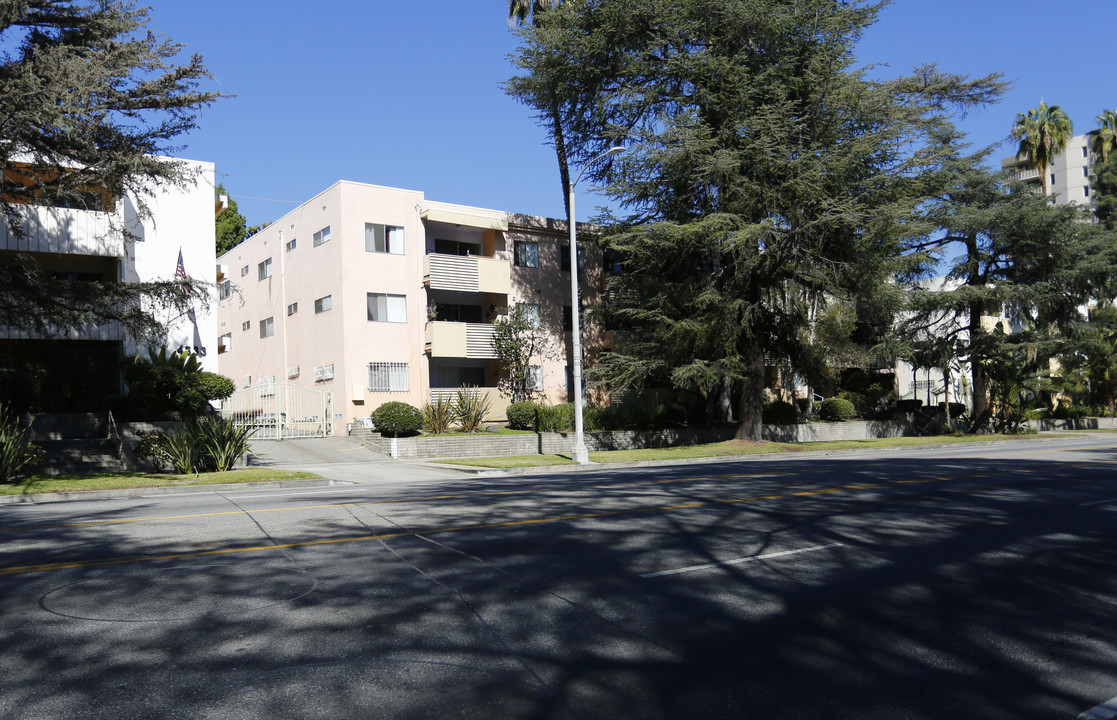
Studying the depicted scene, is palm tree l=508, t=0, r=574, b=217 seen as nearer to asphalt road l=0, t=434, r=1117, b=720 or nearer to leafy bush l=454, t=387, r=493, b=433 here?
leafy bush l=454, t=387, r=493, b=433

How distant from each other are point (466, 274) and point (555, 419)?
7.26 metres

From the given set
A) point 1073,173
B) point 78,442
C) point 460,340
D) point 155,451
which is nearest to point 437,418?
point 460,340

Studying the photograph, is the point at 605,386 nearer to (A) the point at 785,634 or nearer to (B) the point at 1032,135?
(A) the point at 785,634

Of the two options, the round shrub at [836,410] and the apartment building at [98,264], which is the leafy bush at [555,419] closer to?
the apartment building at [98,264]

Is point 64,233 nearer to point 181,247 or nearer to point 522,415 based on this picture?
point 181,247

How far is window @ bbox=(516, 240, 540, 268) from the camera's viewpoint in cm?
3675

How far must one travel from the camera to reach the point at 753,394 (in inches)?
1272

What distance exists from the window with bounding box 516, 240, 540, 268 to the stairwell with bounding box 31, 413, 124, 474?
715 inches

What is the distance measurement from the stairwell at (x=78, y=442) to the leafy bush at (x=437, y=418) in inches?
398

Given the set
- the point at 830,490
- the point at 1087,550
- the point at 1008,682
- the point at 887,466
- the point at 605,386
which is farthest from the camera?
the point at 605,386

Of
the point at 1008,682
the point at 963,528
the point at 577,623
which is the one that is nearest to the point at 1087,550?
the point at 963,528

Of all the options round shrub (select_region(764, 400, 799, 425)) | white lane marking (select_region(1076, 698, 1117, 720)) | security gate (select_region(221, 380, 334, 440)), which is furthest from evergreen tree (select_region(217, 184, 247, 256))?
white lane marking (select_region(1076, 698, 1117, 720))

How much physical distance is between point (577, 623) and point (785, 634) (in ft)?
4.69

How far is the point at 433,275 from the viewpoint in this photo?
3369 cm
